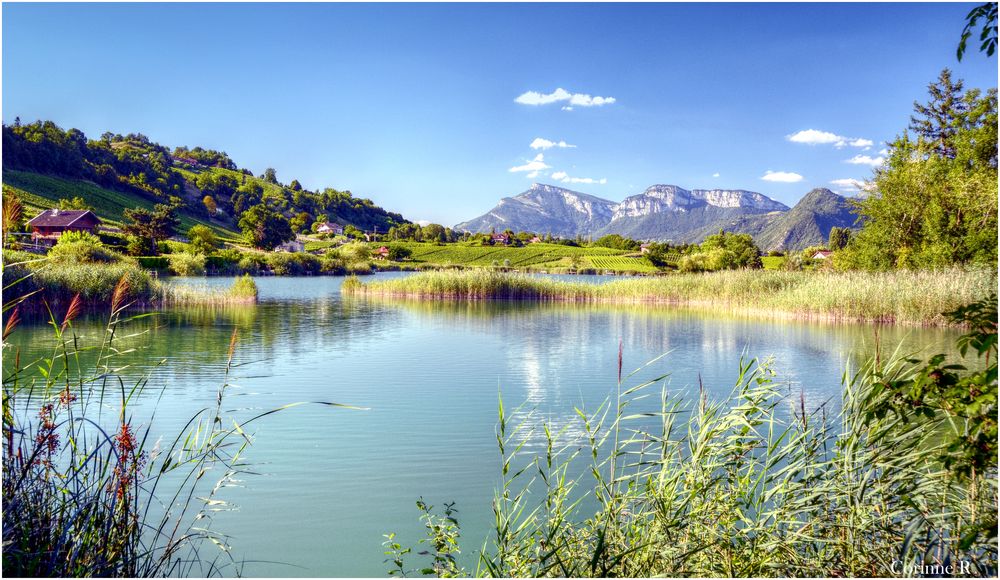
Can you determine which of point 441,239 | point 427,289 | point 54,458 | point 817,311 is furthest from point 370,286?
point 441,239

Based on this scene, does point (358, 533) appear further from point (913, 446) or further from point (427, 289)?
point (427, 289)

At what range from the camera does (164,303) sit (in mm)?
26172

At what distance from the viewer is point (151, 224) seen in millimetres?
71250

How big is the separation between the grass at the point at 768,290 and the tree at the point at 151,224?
1617 inches

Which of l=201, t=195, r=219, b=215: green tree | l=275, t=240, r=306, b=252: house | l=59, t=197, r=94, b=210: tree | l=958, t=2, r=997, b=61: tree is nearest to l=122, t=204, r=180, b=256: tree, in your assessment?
l=59, t=197, r=94, b=210: tree

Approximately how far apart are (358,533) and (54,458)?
3.80 metres

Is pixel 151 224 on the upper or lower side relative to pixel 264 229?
lower

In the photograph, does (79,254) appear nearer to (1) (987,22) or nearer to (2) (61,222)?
(2) (61,222)

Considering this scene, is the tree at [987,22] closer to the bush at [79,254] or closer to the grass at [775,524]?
the grass at [775,524]

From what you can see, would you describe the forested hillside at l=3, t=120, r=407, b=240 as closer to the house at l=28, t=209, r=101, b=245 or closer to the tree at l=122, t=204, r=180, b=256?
the tree at l=122, t=204, r=180, b=256

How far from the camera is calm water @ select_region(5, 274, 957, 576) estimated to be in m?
6.18

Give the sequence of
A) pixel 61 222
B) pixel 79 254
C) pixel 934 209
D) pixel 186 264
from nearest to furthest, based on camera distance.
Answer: pixel 934 209 < pixel 79 254 < pixel 186 264 < pixel 61 222

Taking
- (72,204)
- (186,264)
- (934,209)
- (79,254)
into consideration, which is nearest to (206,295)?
(79,254)

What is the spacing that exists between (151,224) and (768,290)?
2672 inches
